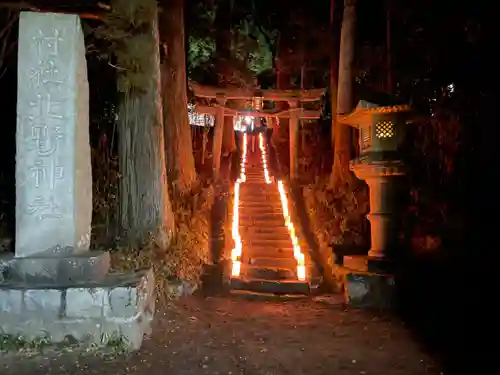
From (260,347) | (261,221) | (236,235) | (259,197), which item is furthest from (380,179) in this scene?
(259,197)

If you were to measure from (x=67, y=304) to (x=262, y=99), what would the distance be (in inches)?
539

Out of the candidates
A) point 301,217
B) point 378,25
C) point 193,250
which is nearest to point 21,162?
point 193,250

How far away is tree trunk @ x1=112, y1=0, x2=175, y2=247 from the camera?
915 cm

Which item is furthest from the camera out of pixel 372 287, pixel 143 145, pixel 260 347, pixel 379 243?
pixel 143 145

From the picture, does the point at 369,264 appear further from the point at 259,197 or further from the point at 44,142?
the point at 259,197

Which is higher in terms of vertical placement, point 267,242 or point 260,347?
point 267,242

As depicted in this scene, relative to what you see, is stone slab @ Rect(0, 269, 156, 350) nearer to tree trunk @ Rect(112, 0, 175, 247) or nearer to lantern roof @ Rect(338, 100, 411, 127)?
tree trunk @ Rect(112, 0, 175, 247)

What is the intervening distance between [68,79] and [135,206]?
3.82m

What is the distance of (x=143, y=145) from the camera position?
30.5 ft

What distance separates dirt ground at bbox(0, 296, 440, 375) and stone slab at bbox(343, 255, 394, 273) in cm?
103

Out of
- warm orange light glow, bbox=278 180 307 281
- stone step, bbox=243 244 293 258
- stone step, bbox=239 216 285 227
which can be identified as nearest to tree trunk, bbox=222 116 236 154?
warm orange light glow, bbox=278 180 307 281

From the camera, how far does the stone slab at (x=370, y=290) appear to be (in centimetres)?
823

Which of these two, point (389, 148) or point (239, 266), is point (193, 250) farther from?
point (389, 148)

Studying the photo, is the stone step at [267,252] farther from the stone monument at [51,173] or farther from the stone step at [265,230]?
the stone monument at [51,173]
